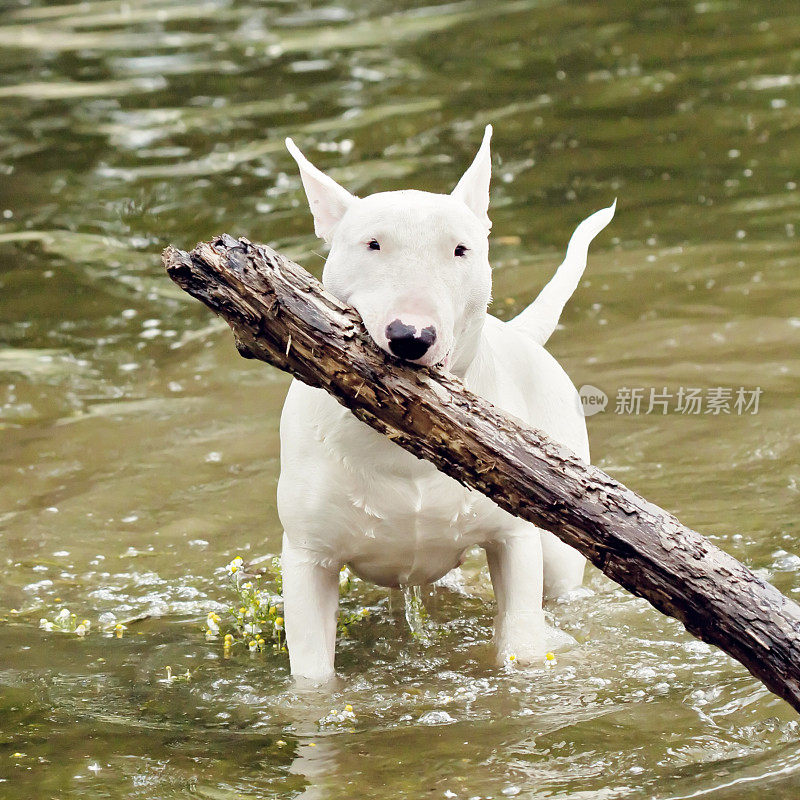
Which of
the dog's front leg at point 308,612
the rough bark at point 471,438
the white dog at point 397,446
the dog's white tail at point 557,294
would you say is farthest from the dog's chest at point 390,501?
the dog's white tail at point 557,294

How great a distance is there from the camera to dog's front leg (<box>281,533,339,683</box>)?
3943 millimetres

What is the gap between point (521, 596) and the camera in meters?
4.08

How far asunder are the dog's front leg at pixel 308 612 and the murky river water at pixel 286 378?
13 centimetres

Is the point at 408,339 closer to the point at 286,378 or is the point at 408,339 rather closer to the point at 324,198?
the point at 324,198

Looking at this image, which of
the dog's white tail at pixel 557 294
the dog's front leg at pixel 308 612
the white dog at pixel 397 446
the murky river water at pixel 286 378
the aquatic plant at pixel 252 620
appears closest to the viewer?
the white dog at pixel 397 446

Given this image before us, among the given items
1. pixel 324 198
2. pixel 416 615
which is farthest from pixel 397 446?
pixel 416 615

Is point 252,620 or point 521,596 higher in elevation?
point 252,620

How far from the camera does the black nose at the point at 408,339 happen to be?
3.21m

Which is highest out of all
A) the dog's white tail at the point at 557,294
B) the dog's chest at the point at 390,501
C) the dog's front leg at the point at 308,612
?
the dog's white tail at the point at 557,294

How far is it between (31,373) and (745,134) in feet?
20.6

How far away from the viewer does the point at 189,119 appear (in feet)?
40.3

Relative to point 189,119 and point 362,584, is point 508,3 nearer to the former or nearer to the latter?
point 189,119

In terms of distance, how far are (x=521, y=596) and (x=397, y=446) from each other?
692 mm

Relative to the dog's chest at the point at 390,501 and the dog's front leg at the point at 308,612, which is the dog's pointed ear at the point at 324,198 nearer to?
the dog's chest at the point at 390,501
